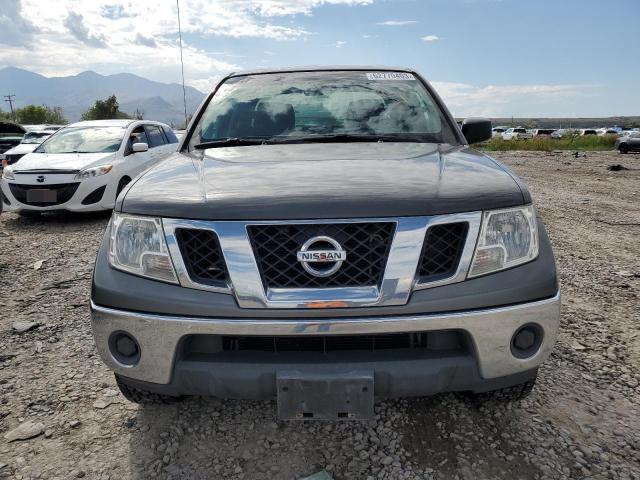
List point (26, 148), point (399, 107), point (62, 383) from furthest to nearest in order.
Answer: point (26, 148) → point (399, 107) → point (62, 383)

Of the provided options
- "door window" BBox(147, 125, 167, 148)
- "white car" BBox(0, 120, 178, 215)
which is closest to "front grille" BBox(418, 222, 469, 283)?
"white car" BBox(0, 120, 178, 215)

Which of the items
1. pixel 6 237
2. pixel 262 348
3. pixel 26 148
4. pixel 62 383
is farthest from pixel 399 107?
pixel 26 148

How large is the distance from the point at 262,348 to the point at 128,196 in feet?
2.60

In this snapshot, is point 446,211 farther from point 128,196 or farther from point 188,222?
point 128,196

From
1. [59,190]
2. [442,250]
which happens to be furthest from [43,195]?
[442,250]

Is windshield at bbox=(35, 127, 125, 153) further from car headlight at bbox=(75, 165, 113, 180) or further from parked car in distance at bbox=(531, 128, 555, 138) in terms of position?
parked car in distance at bbox=(531, 128, 555, 138)

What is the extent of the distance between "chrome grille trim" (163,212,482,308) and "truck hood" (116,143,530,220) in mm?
35

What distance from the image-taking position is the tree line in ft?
190

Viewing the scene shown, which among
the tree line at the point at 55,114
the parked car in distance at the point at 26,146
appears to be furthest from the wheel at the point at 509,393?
the tree line at the point at 55,114

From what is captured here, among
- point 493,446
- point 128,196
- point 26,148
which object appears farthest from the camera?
point 26,148

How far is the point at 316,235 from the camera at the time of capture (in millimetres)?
1703

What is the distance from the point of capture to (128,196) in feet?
6.40

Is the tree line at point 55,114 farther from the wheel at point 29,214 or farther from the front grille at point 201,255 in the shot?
the front grille at point 201,255

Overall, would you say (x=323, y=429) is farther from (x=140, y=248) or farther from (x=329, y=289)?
(x=140, y=248)
